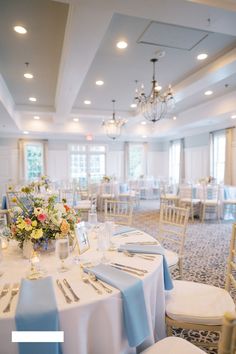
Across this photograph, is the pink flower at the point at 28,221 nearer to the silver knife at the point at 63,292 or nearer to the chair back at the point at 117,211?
the silver knife at the point at 63,292

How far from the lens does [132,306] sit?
124 centimetres

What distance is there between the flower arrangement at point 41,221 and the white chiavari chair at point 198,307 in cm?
92

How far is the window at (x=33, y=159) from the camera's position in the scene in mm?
10000

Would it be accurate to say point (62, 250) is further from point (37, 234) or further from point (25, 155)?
point (25, 155)

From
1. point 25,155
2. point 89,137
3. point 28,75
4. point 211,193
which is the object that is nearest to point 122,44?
point 28,75

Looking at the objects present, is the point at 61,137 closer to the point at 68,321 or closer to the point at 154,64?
the point at 154,64

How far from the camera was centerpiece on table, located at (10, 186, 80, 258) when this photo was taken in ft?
5.37

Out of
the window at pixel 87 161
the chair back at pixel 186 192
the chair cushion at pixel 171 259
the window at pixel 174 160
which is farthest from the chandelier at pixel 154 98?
the window at pixel 174 160

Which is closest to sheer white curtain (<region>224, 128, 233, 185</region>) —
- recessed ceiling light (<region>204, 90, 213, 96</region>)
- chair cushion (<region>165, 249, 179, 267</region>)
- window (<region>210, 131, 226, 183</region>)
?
window (<region>210, 131, 226, 183</region>)

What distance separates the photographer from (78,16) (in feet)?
8.16

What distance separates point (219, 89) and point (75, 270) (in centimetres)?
597

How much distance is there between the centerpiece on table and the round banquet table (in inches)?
7.7

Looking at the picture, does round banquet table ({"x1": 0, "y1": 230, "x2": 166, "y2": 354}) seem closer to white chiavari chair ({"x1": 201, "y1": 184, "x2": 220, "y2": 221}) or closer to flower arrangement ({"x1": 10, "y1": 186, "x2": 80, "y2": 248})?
flower arrangement ({"x1": 10, "y1": 186, "x2": 80, "y2": 248})

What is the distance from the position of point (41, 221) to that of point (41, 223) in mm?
32
